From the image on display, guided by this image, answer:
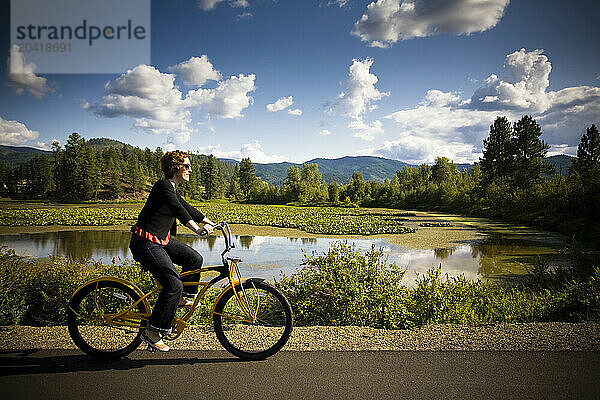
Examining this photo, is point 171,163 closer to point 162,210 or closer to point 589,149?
point 162,210

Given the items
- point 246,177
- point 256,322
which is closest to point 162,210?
point 256,322

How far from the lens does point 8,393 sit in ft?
9.95

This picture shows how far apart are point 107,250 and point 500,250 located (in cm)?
1934

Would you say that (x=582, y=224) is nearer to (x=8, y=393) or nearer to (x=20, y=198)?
(x=8, y=393)

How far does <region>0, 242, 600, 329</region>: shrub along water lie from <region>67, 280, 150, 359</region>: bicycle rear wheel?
1668 mm

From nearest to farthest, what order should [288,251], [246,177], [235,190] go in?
[288,251], [235,190], [246,177]

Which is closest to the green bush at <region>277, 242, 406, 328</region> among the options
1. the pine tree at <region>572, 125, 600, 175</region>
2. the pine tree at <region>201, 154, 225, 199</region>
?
the pine tree at <region>572, 125, 600, 175</region>

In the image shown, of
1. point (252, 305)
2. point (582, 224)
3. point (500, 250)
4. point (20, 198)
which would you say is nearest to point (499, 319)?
point (252, 305)

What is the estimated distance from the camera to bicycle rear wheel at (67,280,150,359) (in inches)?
152

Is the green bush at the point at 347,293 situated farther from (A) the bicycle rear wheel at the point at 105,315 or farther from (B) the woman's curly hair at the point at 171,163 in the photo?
(B) the woman's curly hair at the point at 171,163

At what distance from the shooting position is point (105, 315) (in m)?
3.92

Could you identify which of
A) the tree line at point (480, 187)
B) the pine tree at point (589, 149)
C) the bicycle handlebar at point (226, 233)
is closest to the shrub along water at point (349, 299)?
the bicycle handlebar at point (226, 233)

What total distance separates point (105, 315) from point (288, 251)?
46.4ft

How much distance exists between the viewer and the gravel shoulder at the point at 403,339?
4.00 meters
